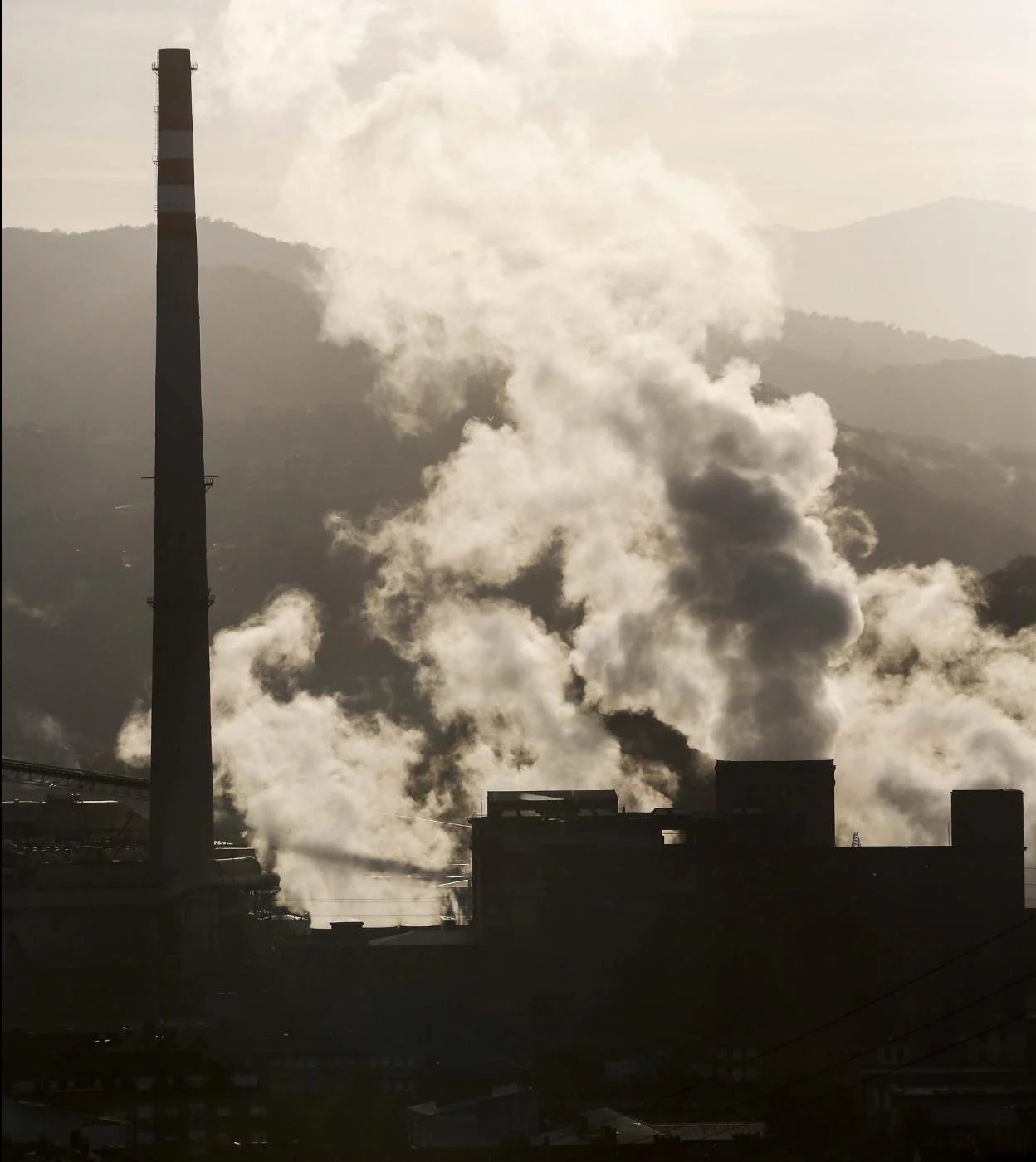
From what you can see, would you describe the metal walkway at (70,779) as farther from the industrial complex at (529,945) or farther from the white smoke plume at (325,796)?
the white smoke plume at (325,796)

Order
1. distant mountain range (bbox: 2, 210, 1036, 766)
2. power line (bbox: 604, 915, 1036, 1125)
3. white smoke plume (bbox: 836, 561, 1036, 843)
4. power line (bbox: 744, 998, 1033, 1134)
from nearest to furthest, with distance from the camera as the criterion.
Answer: power line (bbox: 744, 998, 1033, 1134), power line (bbox: 604, 915, 1036, 1125), white smoke plume (bbox: 836, 561, 1036, 843), distant mountain range (bbox: 2, 210, 1036, 766)

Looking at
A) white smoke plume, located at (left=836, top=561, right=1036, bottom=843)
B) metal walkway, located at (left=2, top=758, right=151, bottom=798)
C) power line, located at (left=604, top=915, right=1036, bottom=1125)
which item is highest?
white smoke plume, located at (left=836, top=561, right=1036, bottom=843)

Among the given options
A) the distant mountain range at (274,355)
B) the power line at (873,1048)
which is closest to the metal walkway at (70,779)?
the power line at (873,1048)

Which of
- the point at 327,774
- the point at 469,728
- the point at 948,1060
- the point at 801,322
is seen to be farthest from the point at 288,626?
the point at 801,322

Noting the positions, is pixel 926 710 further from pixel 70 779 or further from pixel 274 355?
pixel 274 355

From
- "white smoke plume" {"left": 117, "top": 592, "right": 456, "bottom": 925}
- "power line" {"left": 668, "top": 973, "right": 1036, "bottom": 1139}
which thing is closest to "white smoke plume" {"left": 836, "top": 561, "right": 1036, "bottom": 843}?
"power line" {"left": 668, "top": 973, "right": 1036, "bottom": 1139}

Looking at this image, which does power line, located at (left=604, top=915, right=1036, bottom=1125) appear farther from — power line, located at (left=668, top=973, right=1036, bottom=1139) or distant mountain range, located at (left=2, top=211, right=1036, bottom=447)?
distant mountain range, located at (left=2, top=211, right=1036, bottom=447)

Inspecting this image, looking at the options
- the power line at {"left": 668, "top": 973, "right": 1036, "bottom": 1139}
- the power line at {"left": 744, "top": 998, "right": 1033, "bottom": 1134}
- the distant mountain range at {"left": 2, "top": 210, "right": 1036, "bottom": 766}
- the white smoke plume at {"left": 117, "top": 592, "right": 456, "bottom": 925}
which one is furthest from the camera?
the distant mountain range at {"left": 2, "top": 210, "right": 1036, "bottom": 766}
